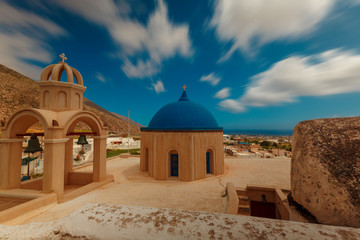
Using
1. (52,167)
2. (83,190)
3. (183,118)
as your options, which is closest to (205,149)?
(183,118)

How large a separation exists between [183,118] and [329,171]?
11041 mm

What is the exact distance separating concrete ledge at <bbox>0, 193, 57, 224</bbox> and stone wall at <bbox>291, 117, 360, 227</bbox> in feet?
28.6

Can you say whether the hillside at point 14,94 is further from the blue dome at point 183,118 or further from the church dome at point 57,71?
the blue dome at point 183,118

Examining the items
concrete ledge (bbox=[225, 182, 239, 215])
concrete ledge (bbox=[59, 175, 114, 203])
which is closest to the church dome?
concrete ledge (bbox=[59, 175, 114, 203])

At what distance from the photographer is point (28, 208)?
606cm

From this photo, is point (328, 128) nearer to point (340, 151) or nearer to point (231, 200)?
point (340, 151)

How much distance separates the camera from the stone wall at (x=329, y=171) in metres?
2.57

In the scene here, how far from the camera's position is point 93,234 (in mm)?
1700

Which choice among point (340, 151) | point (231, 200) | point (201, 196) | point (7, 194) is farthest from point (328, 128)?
point (7, 194)

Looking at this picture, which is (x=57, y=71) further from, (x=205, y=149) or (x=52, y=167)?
(x=205, y=149)

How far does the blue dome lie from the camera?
13290 millimetres

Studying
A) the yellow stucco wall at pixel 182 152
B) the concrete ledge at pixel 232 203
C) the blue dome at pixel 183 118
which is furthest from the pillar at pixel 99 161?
the concrete ledge at pixel 232 203

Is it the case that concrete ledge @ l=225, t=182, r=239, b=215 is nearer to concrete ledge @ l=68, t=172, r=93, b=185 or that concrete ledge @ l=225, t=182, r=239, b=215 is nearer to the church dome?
concrete ledge @ l=68, t=172, r=93, b=185

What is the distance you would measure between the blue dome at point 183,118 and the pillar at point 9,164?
809cm
